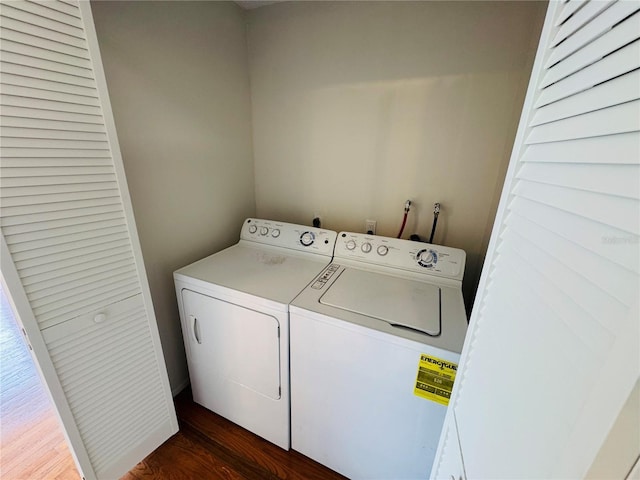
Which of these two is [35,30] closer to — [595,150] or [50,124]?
[50,124]

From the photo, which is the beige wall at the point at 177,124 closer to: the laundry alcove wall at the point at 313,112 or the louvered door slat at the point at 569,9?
the laundry alcove wall at the point at 313,112

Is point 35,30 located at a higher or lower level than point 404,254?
higher

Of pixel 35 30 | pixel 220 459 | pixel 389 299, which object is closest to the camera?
pixel 35 30

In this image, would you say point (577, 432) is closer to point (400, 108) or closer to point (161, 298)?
point (400, 108)

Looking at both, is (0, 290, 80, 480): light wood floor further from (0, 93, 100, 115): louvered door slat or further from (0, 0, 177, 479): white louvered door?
(0, 93, 100, 115): louvered door slat

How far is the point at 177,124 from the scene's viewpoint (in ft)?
5.21

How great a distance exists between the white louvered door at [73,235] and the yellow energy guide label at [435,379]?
1.31 m

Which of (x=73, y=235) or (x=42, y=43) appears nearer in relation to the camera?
(x=42, y=43)

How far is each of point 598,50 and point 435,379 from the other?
1077mm

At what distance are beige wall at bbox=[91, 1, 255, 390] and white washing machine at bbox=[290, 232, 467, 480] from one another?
0.95 m

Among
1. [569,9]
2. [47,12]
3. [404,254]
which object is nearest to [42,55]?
[47,12]

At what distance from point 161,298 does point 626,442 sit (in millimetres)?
1939

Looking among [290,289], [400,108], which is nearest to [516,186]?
[290,289]

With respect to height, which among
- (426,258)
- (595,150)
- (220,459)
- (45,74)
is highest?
(45,74)
